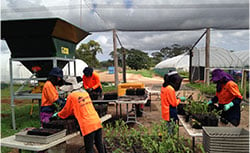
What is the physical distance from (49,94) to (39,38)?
2216 mm

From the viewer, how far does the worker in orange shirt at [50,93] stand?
3.16m

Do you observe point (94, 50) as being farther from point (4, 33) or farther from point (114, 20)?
point (4, 33)

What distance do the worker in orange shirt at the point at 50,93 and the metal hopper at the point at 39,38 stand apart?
179 cm

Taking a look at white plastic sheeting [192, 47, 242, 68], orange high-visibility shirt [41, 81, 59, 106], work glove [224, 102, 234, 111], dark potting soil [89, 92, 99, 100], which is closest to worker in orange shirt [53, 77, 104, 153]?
orange high-visibility shirt [41, 81, 59, 106]

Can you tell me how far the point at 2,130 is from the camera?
198 inches

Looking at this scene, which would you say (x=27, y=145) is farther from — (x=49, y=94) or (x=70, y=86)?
(x=49, y=94)

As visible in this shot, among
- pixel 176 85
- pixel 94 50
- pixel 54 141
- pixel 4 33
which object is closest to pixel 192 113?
pixel 176 85

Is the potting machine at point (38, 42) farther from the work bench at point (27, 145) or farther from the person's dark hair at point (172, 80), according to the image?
the person's dark hair at point (172, 80)

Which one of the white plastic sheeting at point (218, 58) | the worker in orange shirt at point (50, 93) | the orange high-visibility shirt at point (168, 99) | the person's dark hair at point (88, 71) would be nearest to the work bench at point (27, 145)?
the worker in orange shirt at point (50, 93)

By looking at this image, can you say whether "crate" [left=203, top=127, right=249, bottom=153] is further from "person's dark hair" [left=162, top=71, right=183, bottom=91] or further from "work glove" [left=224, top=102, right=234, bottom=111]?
"person's dark hair" [left=162, top=71, right=183, bottom=91]

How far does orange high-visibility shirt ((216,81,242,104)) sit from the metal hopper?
371cm

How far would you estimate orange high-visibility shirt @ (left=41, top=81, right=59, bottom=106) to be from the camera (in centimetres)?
315

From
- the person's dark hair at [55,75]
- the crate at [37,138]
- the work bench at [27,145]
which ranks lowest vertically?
the work bench at [27,145]

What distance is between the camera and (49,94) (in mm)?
3164
